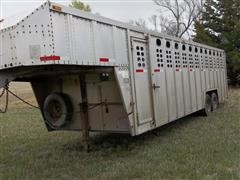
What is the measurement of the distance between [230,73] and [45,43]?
23.0 m

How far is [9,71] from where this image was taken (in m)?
5.95

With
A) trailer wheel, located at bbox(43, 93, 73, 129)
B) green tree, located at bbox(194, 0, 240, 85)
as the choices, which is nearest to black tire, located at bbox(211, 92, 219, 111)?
trailer wheel, located at bbox(43, 93, 73, 129)

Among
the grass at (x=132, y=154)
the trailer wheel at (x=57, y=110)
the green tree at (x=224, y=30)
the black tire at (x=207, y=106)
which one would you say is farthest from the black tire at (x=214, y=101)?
the green tree at (x=224, y=30)

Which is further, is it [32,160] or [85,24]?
[32,160]

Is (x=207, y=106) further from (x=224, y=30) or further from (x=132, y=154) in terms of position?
(x=224, y=30)

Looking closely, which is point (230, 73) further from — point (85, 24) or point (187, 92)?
point (85, 24)

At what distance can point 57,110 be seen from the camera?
317 inches

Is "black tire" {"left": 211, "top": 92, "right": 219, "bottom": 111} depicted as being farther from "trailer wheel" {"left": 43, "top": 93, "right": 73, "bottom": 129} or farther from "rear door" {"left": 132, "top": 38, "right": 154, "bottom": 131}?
"trailer wheel" {"left": 43, "top": 93, "right": 73, "bottom": 129}

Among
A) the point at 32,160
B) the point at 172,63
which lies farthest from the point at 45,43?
the point at 172,63

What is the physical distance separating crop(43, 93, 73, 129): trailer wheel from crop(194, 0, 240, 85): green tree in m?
19.0

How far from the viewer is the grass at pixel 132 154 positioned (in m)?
5.93

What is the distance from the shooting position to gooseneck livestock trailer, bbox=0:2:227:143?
207 inches

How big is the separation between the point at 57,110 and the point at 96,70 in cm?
179

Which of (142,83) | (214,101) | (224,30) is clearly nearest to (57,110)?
(142,83)
